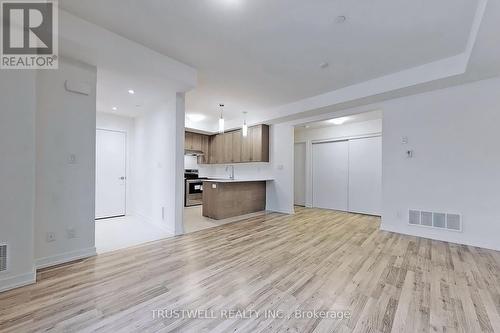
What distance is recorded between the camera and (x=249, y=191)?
582 centimetres

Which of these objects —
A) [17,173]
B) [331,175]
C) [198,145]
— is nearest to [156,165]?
[17,173]

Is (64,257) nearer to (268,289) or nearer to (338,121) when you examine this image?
(268,289)

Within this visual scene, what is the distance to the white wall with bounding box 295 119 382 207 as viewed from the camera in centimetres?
577

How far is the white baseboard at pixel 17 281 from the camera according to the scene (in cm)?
200

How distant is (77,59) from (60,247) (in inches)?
93.3

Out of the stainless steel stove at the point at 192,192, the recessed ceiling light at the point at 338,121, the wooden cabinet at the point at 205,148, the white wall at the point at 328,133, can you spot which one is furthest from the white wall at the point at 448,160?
the wooden cabinet at the point at 205,148

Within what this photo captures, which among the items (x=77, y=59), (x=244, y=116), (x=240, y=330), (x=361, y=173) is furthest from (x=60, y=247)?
(x=361, y=173)

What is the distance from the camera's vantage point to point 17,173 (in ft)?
6.86

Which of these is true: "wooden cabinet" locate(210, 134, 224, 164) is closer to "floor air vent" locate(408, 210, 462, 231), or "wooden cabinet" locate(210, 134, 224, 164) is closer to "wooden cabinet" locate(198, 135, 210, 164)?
"wooden cabinet" locate(198, 135, 210, 164)

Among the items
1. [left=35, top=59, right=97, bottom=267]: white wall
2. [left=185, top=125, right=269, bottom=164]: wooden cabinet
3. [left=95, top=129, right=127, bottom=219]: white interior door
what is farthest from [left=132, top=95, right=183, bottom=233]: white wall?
[left=185, top=125, right=269, bottom=164]: wooden cabinet

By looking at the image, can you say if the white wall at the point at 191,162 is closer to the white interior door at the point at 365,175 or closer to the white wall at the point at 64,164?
the white wall at the point at 64,164

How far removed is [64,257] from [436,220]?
222 inches

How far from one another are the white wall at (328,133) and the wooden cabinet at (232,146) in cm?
163

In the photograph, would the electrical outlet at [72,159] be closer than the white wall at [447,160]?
Yes
